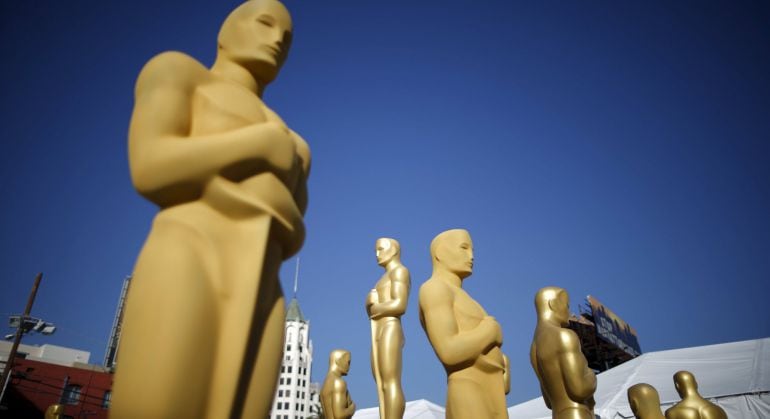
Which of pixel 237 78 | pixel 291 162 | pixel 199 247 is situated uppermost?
pixel 237 78

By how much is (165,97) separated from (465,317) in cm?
298

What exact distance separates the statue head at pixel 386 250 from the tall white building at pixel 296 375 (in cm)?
4018

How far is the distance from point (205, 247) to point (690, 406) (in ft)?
21.7

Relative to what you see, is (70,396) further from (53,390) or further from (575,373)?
(575,373)

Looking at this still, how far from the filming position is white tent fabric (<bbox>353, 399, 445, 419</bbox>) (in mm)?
18375

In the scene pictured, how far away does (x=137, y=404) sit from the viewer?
5.45ft

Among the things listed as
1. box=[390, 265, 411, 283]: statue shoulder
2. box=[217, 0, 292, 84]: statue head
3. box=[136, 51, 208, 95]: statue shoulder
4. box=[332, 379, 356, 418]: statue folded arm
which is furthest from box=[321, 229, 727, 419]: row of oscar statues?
box=[136, 51, 208, 95]: statue shoulder

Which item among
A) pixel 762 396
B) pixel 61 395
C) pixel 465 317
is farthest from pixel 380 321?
pixel 61 395

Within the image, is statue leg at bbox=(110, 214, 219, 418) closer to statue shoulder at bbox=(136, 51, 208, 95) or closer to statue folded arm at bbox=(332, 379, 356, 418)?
statue shoulder at bbox=(136, 51, 208, 95)

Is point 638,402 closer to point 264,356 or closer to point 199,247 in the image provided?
point 264,356

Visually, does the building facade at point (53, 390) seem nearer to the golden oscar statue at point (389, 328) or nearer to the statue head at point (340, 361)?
the statue head at point (340, 361)

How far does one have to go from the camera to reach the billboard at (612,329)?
29.9 m

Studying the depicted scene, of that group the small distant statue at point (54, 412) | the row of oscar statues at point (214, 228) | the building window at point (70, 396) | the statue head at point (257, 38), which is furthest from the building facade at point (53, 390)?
the row of oscar statues at point (214, 228)

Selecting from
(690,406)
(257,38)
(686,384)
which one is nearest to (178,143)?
(257,38)
